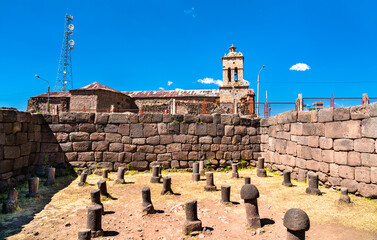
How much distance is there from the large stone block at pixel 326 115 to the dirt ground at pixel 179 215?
6.98 feet

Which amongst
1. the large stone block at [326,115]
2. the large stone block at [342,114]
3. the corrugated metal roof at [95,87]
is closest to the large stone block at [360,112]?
the large stone block at [342,114]

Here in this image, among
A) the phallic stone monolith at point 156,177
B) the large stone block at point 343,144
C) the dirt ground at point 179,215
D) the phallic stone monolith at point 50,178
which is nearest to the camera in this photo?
the dirt ground at point 179,215

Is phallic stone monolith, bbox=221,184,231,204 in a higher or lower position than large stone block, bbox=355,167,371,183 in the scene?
lower

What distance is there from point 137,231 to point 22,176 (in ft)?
18.6

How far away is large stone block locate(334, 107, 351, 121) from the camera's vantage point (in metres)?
6.86

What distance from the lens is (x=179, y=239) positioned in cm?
427

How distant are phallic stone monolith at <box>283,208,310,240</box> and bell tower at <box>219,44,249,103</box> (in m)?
30.6

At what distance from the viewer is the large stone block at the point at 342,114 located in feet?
22.5

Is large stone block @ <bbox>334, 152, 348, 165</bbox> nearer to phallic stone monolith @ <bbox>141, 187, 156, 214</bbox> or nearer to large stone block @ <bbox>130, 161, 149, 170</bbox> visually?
phallic stone monolith @ <bbox>141, 187, 156, 214</bbox>

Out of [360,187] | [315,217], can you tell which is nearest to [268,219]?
[315,217]

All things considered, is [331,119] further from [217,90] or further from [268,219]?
[217,90]

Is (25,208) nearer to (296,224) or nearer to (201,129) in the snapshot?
(296,224)

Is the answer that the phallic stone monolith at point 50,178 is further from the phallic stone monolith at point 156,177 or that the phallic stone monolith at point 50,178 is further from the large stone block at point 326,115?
the large stone block at point 326,115

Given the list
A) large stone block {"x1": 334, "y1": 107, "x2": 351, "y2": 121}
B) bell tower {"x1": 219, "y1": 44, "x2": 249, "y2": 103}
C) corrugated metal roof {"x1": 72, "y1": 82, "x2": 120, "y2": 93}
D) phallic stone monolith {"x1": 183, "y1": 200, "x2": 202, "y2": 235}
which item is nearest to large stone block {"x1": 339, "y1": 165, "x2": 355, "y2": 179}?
large stone block {"x1": 334, "y1": 107, "x2": 351, "y2": 121}
